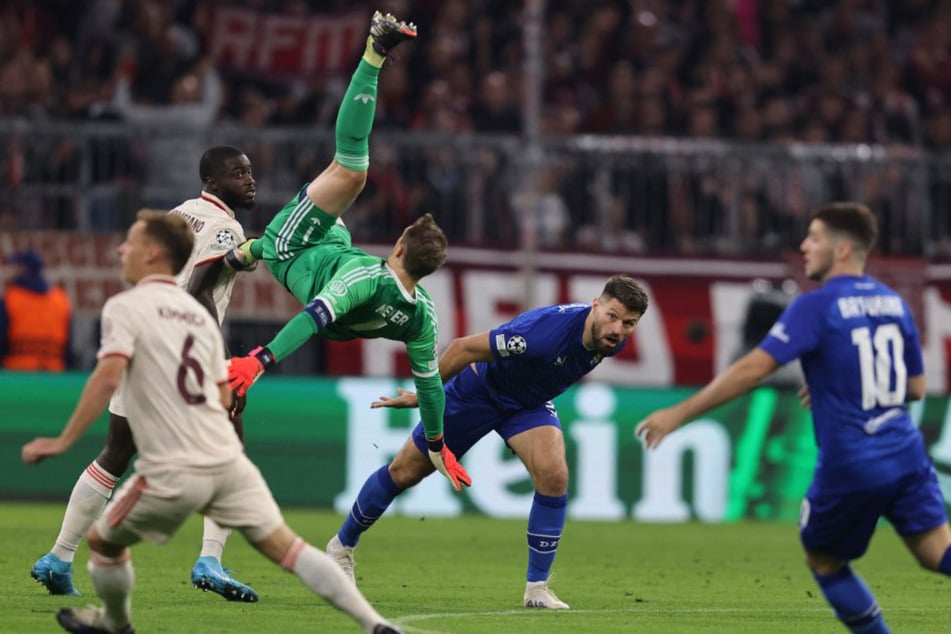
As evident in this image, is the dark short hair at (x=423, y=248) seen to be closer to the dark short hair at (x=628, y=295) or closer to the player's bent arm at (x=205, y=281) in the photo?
the dark short hair at (x=628, y=295)

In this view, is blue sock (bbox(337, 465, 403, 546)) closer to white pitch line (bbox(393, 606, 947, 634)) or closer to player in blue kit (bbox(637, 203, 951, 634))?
white pitch line (bbox(393, 606, 947, 634))

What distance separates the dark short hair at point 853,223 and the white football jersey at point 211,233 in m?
3.80

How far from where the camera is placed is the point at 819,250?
7578mm

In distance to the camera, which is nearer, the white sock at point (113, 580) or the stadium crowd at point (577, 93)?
the white sock at point (113, 580)

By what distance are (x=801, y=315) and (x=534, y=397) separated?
11.8ft

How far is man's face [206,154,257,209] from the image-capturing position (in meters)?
10.2

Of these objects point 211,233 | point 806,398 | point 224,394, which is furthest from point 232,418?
point 806,398

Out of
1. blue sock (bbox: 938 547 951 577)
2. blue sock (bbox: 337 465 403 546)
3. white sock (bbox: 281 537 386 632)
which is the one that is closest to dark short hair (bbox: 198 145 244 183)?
blue sock (bbox: 337 465 403 546)

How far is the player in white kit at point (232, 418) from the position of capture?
985 centimetres

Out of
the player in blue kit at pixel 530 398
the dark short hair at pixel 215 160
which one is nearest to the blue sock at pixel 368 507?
the player in blue kit at pixel 530 398

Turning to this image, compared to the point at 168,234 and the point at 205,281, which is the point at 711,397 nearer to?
the point at 168,234

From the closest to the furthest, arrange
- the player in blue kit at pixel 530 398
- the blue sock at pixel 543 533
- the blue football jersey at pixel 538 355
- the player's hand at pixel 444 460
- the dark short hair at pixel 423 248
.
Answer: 1. the dark short hair at pixel 423 248
2. the player's hand at pixel 444 460
3. the player in blue kit at pixel 530 398
4. the blue sock at pixel 543 533
5. the blue football jersey at pixel 538 355

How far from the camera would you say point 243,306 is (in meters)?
18.3

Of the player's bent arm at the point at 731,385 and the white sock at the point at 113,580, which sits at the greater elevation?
the player's bent arm at the point at 731,385
